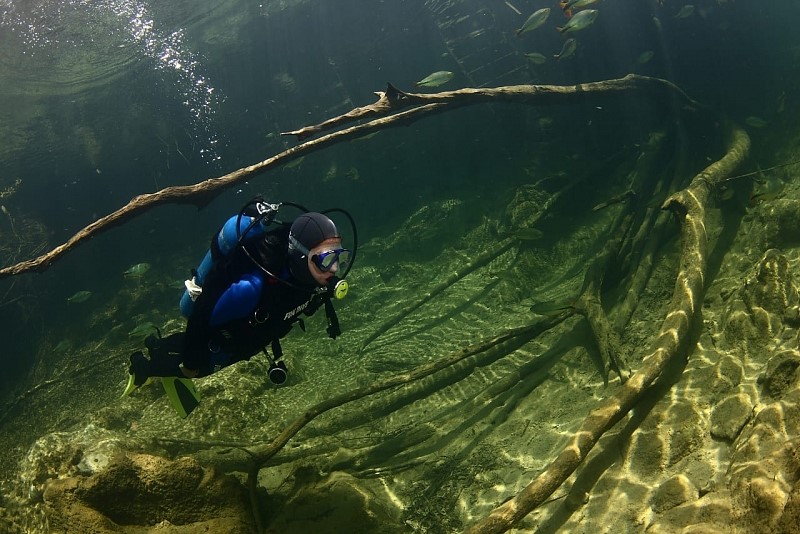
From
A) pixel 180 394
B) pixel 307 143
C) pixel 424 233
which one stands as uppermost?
pixel 307 143

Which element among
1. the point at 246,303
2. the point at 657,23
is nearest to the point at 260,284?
the point at 246,303

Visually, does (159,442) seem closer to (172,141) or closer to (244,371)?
(244,371)

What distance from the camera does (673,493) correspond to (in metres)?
2.95

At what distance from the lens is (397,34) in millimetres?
18641

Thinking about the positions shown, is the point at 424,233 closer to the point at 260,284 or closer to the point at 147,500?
the point at 260,284

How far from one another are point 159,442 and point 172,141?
19611mm

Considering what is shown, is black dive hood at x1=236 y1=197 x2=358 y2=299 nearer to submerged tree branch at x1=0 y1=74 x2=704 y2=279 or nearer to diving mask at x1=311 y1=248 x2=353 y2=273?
diving mask at x1=311 y1=248 x2=353 y2=273

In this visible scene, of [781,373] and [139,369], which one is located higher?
[139,369]

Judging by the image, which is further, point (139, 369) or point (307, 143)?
point (307, 143)

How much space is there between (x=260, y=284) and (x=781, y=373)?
4.04 metres

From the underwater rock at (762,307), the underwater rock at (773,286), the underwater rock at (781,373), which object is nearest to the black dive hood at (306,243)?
the underwater rock at (781,373)

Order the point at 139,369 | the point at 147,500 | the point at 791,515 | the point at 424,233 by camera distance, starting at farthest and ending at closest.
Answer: the point at 424,233
the point at 139,369
the point at 147,500
the point at 791,515

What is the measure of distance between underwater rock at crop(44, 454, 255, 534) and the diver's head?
2164 millimetres

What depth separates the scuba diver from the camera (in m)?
3.43
